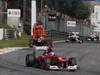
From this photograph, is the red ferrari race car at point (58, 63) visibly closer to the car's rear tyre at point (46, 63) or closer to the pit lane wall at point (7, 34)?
the car's rear tyre at point (46, 63)

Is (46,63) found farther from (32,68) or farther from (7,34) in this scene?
(7,34)

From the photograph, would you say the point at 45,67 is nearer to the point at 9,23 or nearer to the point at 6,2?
the point at 9,23

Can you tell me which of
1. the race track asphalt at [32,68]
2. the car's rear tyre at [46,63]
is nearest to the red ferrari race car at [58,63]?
the car's rear tyre at [46,63]

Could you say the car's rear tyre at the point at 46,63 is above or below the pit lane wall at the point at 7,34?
above

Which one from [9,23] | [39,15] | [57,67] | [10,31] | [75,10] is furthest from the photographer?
[75,10]

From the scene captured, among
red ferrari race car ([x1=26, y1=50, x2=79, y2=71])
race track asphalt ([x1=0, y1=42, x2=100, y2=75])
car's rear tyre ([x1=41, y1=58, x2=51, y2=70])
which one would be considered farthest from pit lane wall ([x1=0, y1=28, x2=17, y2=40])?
car's rear tyre ([x1=41, y1=58, x2=51, y2=70])

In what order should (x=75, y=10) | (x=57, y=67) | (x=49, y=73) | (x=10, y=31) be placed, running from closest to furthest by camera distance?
(x=49, y=73) < (x=57, y=67) < (x=10, y=31) < (x=75, y=10)

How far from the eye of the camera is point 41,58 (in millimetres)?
18641

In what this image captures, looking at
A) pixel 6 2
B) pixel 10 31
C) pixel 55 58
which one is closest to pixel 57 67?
pixel 55 58

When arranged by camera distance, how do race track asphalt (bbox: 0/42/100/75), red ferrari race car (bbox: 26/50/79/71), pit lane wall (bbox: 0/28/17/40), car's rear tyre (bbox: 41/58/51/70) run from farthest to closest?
1. pit lane wall (bbox: 0/28/17/40)
2. car's rear tyre (bbox: 41/58/51/70)
3. red ferrari race car (bbox: 26/50/79/71)
4. race track asphalt (bbox: 0/42/100/75)

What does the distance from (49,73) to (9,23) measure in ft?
171

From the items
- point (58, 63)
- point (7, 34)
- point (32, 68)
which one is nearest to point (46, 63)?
point (58, 63)

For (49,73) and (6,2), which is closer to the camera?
(49,73)

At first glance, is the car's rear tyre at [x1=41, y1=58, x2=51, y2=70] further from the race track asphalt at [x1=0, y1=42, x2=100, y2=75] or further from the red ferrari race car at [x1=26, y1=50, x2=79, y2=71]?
the race track asphalt at [x1=0, y1=42, x2=100, y2=75]
